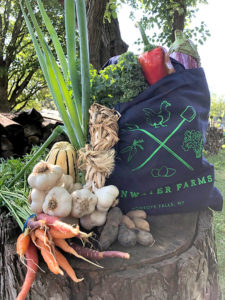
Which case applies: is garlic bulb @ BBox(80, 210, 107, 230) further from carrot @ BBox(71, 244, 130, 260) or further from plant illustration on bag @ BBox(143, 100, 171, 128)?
plant illustration on bag @ BBox(143, 100, 171, 128)

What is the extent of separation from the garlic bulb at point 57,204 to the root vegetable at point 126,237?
0.85 ft

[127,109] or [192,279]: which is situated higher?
[127,109]

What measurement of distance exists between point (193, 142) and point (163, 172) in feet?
0.72

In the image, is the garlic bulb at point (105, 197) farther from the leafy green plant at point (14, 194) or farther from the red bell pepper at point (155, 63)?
the red bell pepper at point (155, 63)

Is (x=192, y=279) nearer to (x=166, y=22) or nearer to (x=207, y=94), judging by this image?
(x=207, y=94)

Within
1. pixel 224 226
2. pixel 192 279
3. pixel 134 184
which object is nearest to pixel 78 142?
pixel 134 184

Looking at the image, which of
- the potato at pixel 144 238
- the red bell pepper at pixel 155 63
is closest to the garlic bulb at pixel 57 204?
the potato at pixel 144 238

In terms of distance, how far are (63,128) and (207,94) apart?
2.81 feet

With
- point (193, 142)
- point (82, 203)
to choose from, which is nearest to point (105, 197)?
point (82, 203)

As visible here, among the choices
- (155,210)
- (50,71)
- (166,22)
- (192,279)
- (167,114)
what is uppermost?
(166,22)

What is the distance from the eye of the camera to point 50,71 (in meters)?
1.58

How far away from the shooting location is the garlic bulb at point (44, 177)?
4.26ft

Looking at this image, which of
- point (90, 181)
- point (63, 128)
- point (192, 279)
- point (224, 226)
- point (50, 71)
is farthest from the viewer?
point (224, 226)

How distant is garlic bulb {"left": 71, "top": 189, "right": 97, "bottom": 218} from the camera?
1288 millimetres
